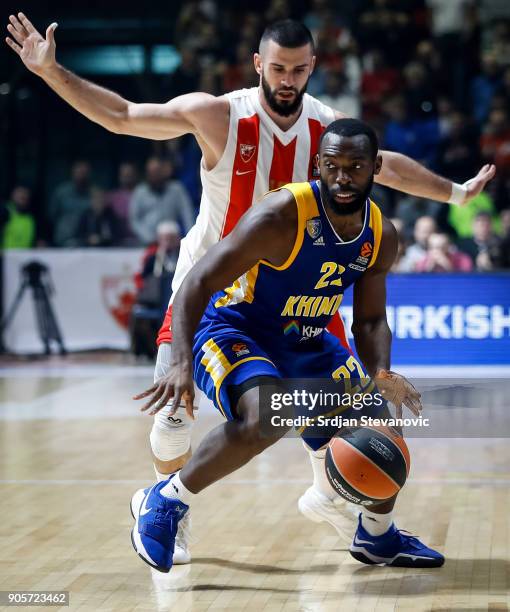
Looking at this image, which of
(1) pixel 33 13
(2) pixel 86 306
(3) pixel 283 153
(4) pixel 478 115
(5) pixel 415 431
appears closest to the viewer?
(5) pixel 415 431

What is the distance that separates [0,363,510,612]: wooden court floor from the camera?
4.28 m

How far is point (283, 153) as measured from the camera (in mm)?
5098

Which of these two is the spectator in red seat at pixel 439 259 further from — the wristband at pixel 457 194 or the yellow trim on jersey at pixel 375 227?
the yellow trim on jersey at pixel 375 227

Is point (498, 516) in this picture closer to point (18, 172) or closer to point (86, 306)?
point (86, 306)

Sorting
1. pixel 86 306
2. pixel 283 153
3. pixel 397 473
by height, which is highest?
pixel 283 153

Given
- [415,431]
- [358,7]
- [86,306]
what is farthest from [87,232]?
[415,431]

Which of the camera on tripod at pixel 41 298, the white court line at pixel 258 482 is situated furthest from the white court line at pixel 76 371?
the white court line at pixel 258 482

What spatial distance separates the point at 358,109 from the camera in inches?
544

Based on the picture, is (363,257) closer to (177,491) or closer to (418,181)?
(418,181)

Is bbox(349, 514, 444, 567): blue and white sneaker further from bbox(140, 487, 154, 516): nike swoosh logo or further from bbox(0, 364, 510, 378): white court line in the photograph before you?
bbox(0, 364, 510, 378): white court line

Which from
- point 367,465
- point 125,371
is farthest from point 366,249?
point 125,371

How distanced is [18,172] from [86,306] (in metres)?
2.65

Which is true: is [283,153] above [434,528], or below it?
above

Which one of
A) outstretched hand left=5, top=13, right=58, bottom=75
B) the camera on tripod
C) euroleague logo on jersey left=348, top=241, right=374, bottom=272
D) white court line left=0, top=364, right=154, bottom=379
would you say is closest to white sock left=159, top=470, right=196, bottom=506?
euroleague logo on jersey left=348, top=241, right=374, bottom=272
